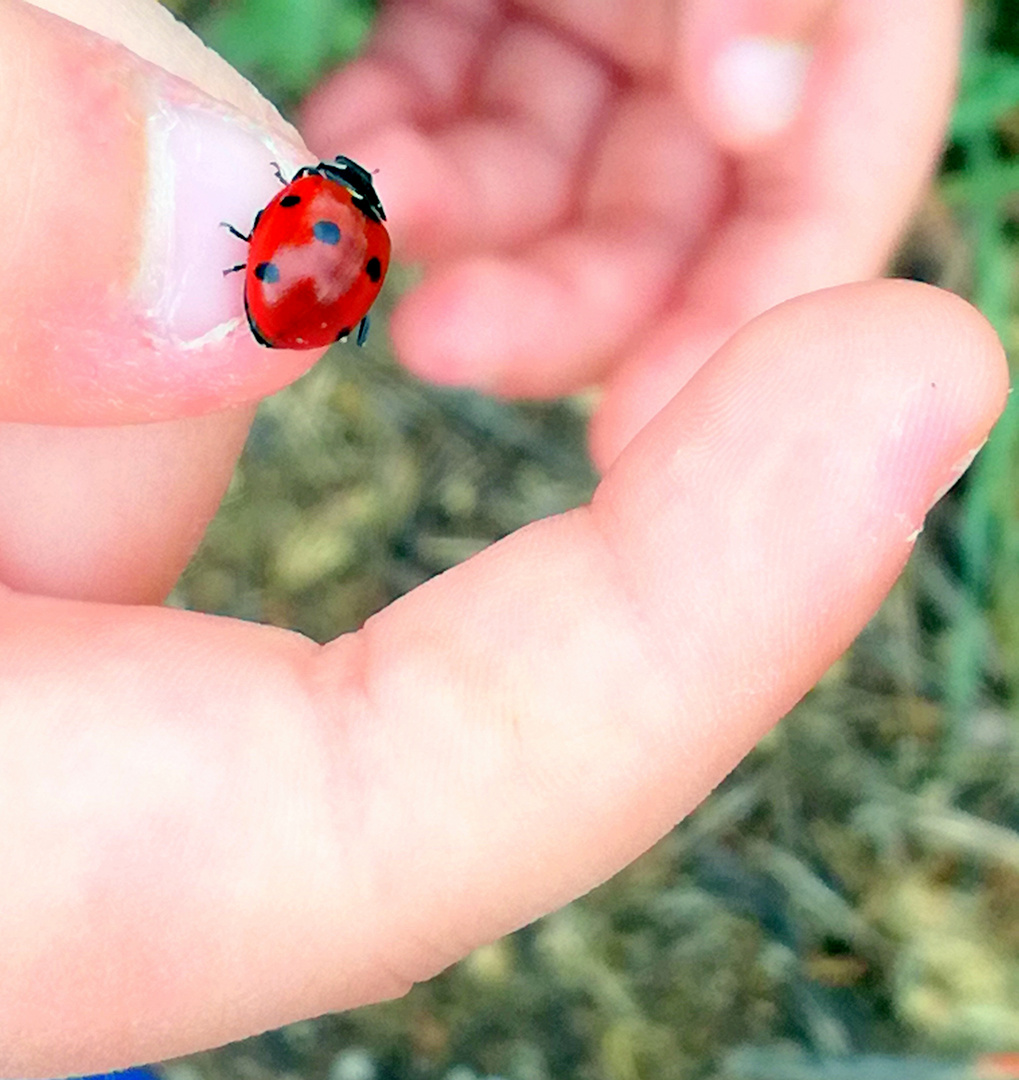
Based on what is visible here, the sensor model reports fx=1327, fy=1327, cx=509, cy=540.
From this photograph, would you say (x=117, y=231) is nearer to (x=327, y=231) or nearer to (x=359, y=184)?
(x=327, y=231)

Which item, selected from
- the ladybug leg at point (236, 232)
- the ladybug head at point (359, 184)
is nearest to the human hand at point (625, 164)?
the ladybug head at point (359, 184)

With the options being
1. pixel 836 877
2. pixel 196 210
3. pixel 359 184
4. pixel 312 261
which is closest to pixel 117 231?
pixel 196 210

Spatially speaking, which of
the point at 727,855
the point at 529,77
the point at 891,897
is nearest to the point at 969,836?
the point at 891,897

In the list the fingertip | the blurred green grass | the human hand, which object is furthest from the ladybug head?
the blurred green grass

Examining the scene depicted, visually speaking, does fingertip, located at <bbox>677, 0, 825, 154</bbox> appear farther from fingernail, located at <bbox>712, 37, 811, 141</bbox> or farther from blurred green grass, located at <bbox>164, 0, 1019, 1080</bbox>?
blurred green grass, located at <bbox>164, 0, 1019, 1080</bbox>

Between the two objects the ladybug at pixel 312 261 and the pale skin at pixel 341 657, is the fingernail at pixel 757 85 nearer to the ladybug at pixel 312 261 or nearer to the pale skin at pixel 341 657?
the ladybug at pixel 312 261

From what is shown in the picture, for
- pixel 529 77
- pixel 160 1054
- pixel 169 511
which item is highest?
pixel 529 77

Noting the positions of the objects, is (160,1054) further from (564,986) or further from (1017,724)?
(1017,724)
